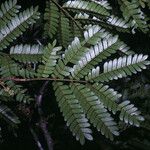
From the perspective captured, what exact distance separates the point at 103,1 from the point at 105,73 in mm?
549

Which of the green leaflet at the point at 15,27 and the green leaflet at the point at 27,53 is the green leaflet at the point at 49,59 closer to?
the green leaflet at the point at 27,53

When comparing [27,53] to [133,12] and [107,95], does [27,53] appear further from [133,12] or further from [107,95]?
[133,12]

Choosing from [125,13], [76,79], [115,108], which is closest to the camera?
[115,108]

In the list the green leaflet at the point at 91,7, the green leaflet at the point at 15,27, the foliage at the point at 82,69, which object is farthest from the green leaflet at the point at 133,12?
the green leaflet at the point at 15,27

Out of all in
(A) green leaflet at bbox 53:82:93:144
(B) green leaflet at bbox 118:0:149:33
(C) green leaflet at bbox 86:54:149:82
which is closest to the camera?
→ (A) green leaflet at bbox 53:82:93:144

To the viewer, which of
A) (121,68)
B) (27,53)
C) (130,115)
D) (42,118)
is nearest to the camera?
(130,115)

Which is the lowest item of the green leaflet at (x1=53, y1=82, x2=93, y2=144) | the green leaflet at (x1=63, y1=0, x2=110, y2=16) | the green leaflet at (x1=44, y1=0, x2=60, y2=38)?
the green leaflet at (x1=53, y1=82, x2=93, y2=144)

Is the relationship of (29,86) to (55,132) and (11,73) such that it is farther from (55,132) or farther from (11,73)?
(11,73)

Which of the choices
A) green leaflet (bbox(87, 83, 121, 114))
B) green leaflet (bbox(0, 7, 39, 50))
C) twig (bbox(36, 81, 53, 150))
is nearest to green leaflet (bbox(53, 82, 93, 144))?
green leaflet (bbox(87, 83, 121, 114))

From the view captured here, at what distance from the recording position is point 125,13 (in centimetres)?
185

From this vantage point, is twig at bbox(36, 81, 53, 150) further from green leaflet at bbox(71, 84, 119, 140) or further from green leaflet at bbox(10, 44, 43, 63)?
green leaflet at bbox(71, 84, 119, 140)

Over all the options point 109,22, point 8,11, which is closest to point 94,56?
point 109,22

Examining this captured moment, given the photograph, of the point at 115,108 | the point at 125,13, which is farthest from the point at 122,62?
the point at 125,13

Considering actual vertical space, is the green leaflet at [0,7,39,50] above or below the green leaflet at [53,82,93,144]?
above
